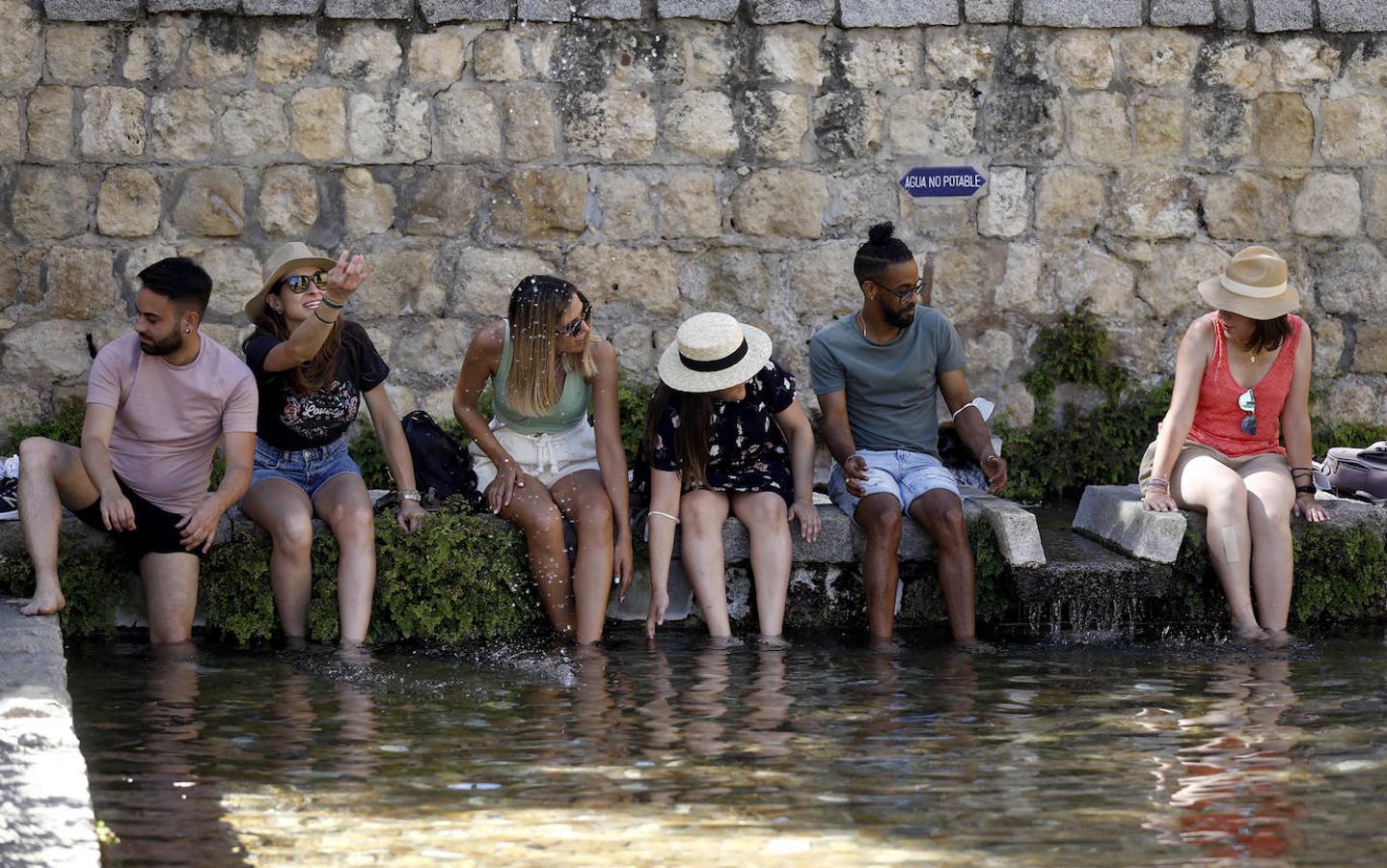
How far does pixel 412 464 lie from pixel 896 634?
75.7 inches

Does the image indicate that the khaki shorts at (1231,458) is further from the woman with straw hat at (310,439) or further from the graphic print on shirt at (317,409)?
the graphic print on shirt at (317,409)

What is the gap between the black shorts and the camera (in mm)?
5848

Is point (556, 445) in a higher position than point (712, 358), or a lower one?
lower

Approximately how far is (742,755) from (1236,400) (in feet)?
9.86


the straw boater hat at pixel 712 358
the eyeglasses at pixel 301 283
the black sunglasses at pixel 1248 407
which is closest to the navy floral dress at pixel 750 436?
the straw boater hat at pixel 712 358

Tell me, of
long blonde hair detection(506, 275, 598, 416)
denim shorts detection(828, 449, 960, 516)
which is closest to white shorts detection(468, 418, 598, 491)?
long blonde hair detection(506, 275, 598, 416)

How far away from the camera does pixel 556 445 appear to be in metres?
6.52

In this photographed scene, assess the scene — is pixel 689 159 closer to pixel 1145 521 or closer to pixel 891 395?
pixel 891 395

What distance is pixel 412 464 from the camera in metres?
6.55

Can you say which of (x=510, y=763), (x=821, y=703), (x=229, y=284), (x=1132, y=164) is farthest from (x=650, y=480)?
(x=1132, y=164)

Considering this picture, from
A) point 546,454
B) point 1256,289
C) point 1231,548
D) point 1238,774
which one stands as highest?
point 1256,289

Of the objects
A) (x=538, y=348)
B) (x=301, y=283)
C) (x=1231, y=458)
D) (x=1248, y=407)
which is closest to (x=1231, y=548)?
(x=1231, y=458)

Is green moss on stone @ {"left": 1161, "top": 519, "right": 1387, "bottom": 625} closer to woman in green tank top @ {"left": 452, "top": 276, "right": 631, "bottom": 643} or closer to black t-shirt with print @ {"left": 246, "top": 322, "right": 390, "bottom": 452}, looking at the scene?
woman in green tank top @ {"left": 452, "top": 276, "right": 631, "bottom": 643}

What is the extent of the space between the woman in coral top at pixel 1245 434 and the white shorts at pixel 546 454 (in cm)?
213
